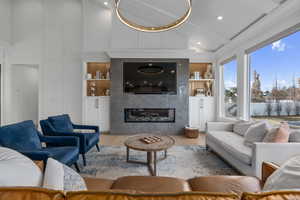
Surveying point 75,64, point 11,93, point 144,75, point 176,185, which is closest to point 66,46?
point 75,64

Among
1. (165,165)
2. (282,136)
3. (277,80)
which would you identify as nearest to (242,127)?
(282,136)

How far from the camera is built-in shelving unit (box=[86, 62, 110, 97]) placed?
17.4 ft

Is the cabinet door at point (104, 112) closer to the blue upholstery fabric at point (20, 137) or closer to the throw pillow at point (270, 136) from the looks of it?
the blue upholstery fabric at point (20, 137)

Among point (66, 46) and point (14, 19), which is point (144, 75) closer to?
point (66, 46)

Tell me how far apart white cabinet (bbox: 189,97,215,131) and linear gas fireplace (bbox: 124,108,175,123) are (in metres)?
0.64

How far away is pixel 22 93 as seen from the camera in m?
5.70

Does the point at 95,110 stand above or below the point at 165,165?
above

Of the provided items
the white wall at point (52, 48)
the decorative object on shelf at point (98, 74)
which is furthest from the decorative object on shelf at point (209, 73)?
the white wall at point (52, 48)

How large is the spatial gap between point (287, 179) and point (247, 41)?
11.5 ft

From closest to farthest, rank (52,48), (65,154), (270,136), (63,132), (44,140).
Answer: (65,154), (270,136), (44,140), (63,132), (52,48)

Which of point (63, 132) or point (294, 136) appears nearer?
point (294, 136)

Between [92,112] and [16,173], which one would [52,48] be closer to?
[92,112]

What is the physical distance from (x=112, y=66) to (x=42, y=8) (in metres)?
3.10

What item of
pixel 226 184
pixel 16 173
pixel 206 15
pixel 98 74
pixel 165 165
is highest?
pixel 206 15
